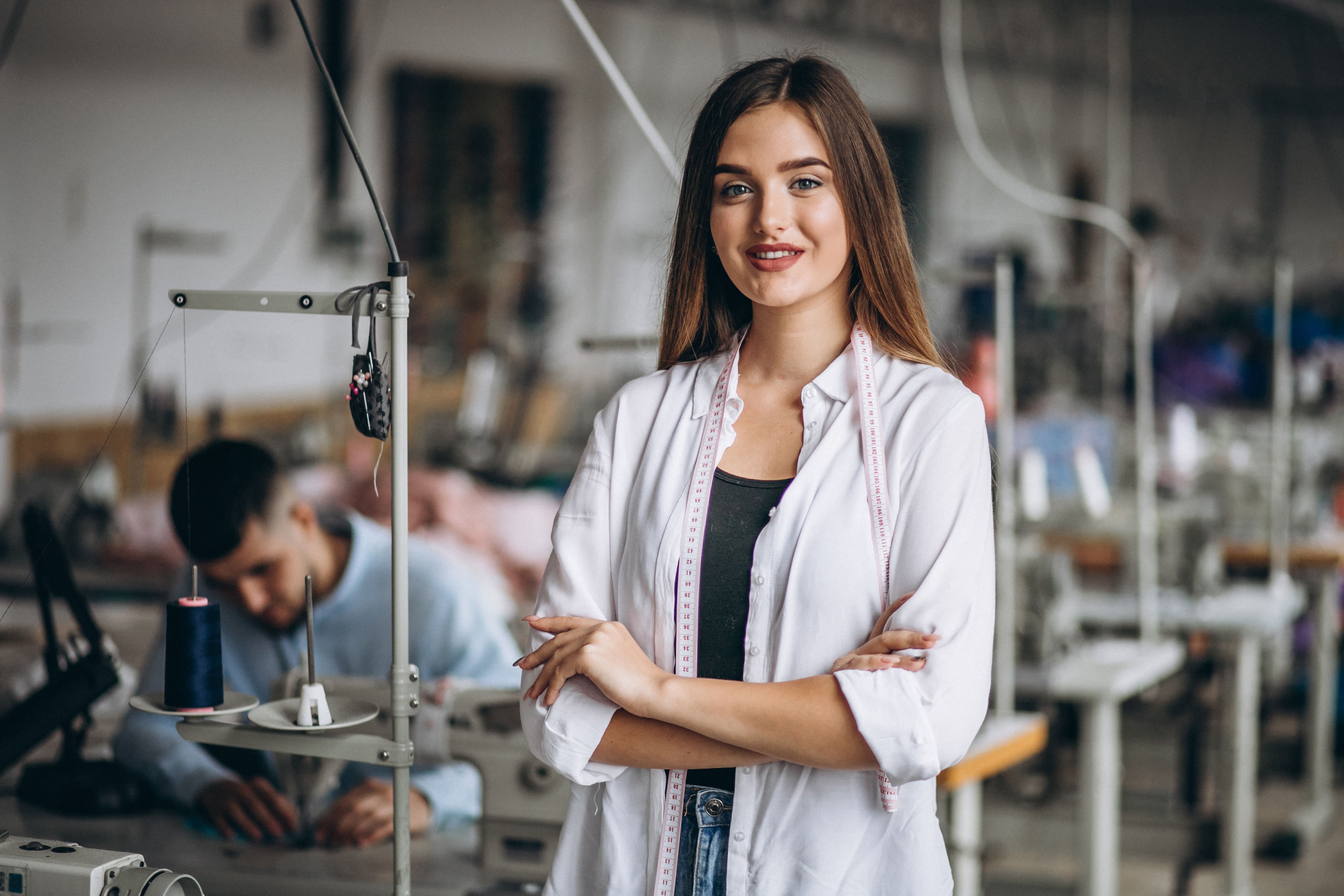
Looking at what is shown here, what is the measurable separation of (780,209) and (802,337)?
0.13m

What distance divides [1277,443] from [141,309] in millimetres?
3453

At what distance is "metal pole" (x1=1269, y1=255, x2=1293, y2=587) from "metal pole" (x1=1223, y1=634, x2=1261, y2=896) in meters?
0.55

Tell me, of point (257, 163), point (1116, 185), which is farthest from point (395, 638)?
point (257, 163)

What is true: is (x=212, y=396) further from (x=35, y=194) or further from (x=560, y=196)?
(x=560, y=196)

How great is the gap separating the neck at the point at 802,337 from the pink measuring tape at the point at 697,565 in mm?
53

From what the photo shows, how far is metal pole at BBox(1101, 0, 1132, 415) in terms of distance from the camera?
12.4 ft

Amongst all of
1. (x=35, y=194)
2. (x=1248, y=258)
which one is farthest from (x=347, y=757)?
(x=1248, y=258)

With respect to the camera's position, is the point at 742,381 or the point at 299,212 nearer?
the point at 742,381

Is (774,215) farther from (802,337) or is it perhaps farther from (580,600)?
(580,600)

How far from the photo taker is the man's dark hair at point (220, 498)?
1.84 metres

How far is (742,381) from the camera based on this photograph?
1.25 metres

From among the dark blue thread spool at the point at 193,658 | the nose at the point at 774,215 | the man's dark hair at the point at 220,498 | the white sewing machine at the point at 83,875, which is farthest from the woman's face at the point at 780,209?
the man's dark hair at the point at 220,498

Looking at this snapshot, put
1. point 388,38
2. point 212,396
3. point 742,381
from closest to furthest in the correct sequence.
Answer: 1. point 742,381
2. point 212,396
3. point 388,38

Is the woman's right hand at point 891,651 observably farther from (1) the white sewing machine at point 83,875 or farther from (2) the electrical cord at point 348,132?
(1) the white sewing machine at point 83,875
